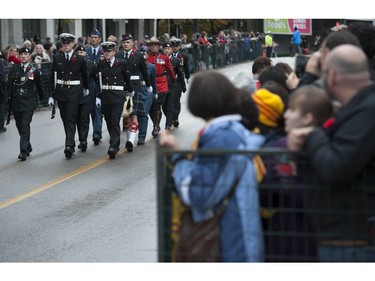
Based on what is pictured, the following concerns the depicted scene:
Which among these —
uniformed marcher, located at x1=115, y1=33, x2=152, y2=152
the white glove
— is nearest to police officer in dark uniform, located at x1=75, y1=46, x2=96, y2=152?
the white glove

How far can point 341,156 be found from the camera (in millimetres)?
4422

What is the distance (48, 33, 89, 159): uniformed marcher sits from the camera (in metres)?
16.5

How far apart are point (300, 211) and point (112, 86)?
11.9 m

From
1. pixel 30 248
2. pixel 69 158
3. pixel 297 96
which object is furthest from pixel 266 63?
pixel 69 158

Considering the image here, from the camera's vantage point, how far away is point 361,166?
4.44 meters

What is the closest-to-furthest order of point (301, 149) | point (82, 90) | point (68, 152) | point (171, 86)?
point (301, 149), point (68, 152), point (82, 90), point (171, 86)

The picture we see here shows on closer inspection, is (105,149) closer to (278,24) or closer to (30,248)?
(30,248)

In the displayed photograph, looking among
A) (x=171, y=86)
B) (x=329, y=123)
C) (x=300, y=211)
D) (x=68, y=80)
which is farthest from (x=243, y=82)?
(x=171, y=86)

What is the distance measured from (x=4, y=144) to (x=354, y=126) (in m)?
14.4

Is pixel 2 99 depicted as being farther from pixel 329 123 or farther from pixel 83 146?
pixel 329 123

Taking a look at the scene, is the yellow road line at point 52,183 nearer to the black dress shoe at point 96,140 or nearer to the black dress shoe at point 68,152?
the black dress shoe at point 68,152

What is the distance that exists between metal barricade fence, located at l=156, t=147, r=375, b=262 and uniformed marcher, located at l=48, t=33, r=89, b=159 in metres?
11.7

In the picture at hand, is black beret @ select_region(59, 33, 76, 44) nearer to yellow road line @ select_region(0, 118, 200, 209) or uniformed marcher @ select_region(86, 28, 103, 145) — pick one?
uniformed marcher @ select_region(86, 28, 103, 145)

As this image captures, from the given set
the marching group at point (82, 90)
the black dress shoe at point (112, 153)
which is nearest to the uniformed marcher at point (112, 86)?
the marching group at point (82, 90)
